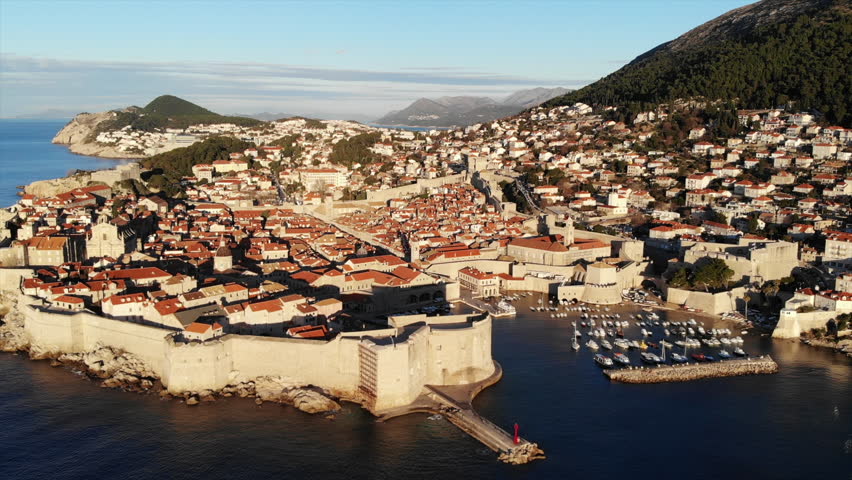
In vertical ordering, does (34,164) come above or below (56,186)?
below

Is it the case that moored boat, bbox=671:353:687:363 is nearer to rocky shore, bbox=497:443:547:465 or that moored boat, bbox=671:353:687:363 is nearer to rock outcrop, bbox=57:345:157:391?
rocky shore, bbox=497:443:547:465

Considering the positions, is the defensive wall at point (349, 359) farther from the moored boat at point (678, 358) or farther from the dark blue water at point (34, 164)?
the dark blue water at point (34, 164)

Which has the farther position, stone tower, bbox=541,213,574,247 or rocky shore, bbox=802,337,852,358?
stone tower, bbox=541,213,574,247

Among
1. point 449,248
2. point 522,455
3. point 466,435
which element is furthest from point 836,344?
point 449,248

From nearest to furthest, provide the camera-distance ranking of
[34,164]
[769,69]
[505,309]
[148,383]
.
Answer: [148,383], [505,309], [769,69], [34,164]

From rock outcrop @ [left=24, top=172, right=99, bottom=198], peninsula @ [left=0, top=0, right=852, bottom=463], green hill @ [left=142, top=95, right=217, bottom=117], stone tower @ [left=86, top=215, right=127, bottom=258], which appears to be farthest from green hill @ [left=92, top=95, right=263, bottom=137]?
stone tower @ [left=86, top=215, right=127, bottom=258]

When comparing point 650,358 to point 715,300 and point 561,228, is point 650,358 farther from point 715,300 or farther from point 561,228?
point 561,228

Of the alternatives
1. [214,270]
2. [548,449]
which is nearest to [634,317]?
[548,449]
